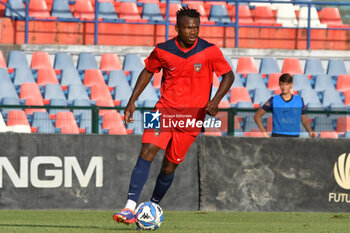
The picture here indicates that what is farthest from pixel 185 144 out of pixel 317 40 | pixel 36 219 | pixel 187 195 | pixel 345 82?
pixel 317 40

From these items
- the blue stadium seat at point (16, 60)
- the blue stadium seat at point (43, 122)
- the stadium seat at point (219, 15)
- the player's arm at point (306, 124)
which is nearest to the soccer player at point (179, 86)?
the blue stadium seat at point (43, 122)

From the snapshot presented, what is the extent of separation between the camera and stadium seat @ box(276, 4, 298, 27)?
18.9 meters

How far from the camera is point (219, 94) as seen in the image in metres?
7.11

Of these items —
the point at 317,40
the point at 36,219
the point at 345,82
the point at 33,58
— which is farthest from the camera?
the point at 317,40

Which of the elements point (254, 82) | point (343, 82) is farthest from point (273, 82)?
point (343, 82)

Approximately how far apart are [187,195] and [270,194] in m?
1.16

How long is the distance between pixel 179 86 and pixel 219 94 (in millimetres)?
371

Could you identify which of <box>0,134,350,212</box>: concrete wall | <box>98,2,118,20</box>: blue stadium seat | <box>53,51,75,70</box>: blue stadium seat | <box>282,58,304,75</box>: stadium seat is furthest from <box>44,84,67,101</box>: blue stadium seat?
<box>282,58,304,75</box>: stadium seat

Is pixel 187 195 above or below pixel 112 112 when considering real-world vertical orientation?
below

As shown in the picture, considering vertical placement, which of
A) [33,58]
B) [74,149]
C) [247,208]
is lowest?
[247,208]

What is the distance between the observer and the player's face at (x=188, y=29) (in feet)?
22.9

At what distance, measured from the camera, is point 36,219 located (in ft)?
29.9

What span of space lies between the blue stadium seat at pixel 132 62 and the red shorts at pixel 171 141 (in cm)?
853

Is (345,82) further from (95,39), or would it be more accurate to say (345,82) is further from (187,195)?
(187,195)
